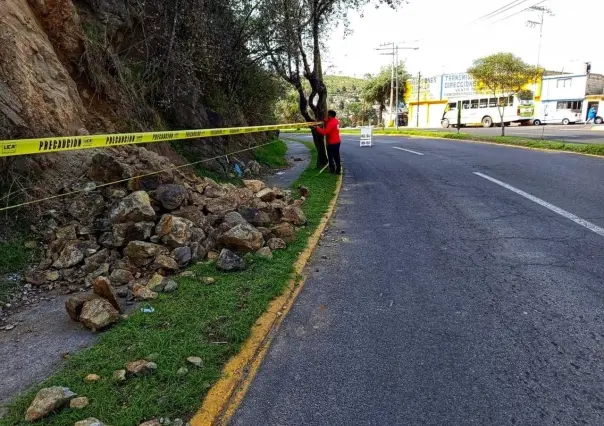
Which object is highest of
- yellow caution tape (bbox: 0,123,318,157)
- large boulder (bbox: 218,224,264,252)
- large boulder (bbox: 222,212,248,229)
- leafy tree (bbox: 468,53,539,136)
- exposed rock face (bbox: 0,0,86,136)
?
leafy tree (bbox: 468,53,539,136)

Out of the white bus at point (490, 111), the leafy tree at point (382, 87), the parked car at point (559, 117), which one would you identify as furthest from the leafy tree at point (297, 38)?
the leafy tree at point (382, 87)

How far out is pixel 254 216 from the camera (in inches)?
242

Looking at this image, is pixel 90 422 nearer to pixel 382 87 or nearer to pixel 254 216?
pixel 254 216

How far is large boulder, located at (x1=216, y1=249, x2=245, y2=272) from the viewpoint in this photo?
4.95 metres

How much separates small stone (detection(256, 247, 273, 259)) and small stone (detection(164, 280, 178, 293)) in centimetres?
111

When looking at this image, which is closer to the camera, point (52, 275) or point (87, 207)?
point (52, 275)

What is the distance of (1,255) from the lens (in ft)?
15.7

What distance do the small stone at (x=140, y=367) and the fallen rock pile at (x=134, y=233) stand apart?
3.00 ft

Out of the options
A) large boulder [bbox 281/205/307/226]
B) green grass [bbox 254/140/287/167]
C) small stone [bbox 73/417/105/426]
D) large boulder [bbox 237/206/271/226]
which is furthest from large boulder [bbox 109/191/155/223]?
green grass [bbox 254/140/287/167]

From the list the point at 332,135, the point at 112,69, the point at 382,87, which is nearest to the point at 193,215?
the point at 112,69

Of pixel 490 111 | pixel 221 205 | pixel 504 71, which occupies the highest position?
pixel 504 71

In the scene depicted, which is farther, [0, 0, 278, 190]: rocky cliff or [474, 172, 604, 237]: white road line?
[474, 172, 604, 237]: white road line

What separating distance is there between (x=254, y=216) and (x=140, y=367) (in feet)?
10.7

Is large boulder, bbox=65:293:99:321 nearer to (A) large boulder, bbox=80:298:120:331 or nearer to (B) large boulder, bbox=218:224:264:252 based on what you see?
(A) large boulder, bbox=80:298:120:331
